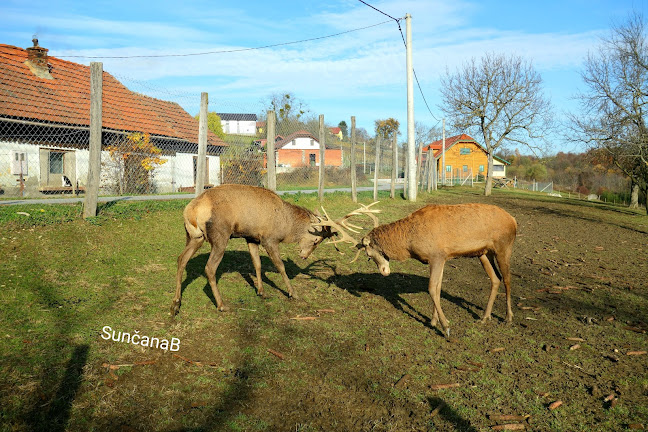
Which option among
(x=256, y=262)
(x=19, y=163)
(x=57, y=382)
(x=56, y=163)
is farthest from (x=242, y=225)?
(x=56, y=163)

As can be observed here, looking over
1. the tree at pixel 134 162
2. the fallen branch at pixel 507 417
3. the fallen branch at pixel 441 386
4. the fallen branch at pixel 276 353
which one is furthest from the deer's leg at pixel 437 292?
the tree at pixel 134 162

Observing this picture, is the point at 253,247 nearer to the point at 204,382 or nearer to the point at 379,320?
the point at 379,320

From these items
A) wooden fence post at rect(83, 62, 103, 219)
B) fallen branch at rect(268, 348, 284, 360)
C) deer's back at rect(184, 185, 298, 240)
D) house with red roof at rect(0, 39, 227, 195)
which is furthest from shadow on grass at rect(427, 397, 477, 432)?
house with red roof at rect(0, 39, 227, 195)

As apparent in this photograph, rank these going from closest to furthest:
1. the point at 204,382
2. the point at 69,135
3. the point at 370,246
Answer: the point at 204,382 → the point at 370,246 → the point at 69,135

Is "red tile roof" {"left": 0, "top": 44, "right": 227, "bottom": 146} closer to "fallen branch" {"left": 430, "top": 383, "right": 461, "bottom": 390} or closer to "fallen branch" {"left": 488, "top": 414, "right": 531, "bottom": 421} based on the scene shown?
"fallen branch" {"left": 430, "top": 383, "right": 461, "bottom": 390}

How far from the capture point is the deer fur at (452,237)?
21.2 feet

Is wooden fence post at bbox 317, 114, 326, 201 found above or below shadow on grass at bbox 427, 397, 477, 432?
above

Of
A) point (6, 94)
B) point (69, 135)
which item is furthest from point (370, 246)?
point (69, 135)

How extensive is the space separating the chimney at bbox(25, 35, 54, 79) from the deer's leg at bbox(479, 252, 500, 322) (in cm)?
1956

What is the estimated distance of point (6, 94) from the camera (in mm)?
13469

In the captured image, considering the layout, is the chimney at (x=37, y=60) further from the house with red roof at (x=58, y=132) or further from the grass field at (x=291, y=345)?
the grass field at (x=291, y=345)

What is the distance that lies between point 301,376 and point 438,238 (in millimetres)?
2861

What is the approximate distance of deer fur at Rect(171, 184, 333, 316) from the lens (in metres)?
6.55

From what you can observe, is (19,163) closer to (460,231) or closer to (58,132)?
(58,132)
